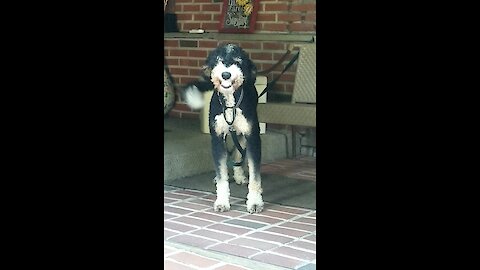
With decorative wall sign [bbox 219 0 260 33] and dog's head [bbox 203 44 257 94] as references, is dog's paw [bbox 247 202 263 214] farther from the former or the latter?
decorative wall sign [bbox 219 0 260 33]

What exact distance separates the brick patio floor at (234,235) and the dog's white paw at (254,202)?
0.13 ft

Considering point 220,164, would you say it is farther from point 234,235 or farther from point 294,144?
point 294,144

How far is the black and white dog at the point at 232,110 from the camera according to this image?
3586mm

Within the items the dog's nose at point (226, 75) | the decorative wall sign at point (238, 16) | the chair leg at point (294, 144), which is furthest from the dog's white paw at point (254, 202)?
the decorative wall sign at point (238, 16)

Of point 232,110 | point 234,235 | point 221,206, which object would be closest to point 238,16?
point 232,110

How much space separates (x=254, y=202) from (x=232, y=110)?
573 mm

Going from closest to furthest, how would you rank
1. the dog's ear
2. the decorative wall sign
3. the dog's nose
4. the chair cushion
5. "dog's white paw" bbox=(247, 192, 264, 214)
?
1. the dog's nose
2. the dog's ear
3. "dog's white paw" bbox=(247, 192, 264, 214)
4. the chair cushion
5. the decorative wall sign

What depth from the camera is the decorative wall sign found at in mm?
5727

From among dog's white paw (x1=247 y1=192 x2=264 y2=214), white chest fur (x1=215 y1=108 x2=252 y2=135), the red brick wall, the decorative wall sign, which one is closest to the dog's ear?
white chest fur (x1=215 y1=108 x2=252 y2=135)

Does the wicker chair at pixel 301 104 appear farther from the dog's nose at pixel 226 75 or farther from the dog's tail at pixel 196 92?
the dog's nose at pixel 226 75

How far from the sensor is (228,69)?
3.57 meters
